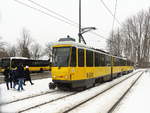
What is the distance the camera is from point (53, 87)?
1226cm

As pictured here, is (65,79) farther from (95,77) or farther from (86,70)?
(95,77)

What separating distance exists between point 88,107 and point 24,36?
206 feet

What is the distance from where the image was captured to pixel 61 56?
11375 mm

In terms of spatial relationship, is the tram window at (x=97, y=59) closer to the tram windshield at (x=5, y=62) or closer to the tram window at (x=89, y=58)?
the tram window at (x=89, y=58)

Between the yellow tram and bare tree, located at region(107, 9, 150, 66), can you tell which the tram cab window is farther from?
bare tree, located at region(107, 9, 150, 66)

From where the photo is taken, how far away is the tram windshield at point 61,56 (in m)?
11.2

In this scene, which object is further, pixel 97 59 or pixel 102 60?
pixel 102 60

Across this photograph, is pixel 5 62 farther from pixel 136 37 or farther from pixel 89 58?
pixel 136 37

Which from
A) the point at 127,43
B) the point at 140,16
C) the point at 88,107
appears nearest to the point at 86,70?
the point at 88,107

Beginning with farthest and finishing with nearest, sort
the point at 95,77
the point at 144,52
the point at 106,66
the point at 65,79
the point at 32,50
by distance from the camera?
1. the point at 32,50
2. the point at 144,52
3. the point at 106,66
4. the point at 95,77
5. the point at 65,79

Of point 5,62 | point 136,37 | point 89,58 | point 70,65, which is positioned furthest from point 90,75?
point 136,37

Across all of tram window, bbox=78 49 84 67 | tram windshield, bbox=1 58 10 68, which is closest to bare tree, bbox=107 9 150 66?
tram windshield, bbox=1 58 10 68

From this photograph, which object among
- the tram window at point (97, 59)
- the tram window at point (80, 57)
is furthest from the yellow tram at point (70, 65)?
the tram window at point (97, 59)

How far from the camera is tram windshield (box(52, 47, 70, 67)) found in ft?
36.7
